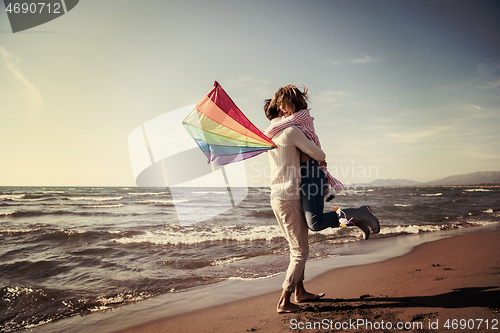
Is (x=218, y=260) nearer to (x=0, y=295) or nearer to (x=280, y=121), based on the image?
(x=0, y=295)

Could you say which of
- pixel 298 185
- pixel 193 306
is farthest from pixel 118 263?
pixel 298 185

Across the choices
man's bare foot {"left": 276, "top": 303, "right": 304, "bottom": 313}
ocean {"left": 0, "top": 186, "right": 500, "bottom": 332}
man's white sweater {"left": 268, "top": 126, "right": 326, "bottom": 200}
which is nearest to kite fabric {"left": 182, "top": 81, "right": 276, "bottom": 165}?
man's white sweater {"left": 268, "top": 126, "right": 326, "bottom": 200}

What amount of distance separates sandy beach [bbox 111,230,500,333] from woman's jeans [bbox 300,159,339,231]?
888 mm

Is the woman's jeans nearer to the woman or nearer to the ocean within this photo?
the woman

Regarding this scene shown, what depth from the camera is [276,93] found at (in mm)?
2615

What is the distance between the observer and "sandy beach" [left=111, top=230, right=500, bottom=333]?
214cm

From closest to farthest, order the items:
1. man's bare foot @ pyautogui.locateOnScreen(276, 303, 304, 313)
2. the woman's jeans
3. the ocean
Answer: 1. the woman's jeans
2. man's bare foot @ pyautogui.locateOnScreen(276, 303, 304, 313)
3. the ocean

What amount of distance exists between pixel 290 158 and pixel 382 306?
1.80m

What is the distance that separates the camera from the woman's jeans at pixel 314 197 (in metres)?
2.37

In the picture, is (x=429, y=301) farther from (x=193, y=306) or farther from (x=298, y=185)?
(x=193, y=306)

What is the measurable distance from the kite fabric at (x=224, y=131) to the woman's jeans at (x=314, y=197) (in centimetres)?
44

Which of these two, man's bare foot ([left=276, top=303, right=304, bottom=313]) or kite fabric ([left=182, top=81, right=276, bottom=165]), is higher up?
kite fabric ([left=182, top=81, right=276, bottom=165])

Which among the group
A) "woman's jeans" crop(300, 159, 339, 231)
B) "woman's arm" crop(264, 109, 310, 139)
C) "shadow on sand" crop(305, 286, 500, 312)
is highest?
"woman's arm" crop(264, 109, 310, 139)

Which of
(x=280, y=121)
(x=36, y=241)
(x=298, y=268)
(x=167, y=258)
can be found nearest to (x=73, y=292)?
(x=167, y=258)
